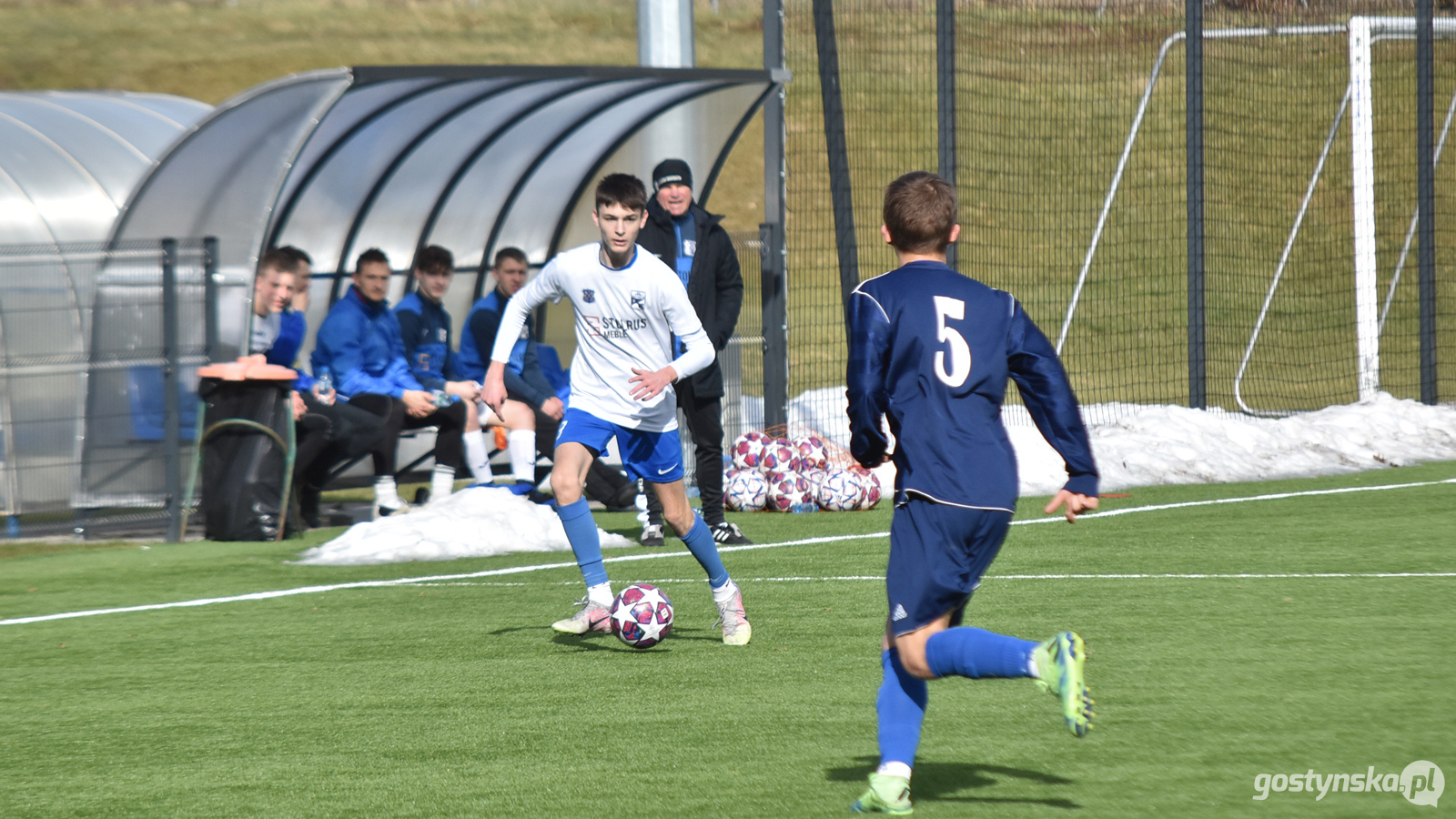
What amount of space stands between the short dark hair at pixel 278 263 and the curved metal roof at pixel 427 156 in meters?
0.09

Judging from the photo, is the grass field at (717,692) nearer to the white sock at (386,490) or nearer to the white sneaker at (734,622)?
the white sneaker at (734,622)

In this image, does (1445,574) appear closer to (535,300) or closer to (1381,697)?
(1381,697)

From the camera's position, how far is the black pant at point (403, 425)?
34.4ft

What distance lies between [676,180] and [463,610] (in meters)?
3.00

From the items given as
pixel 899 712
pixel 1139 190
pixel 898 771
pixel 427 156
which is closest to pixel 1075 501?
pixel 899 712

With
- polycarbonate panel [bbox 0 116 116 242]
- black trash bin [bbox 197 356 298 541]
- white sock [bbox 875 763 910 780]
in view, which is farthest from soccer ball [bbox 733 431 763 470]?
white sock [bbox 875 763 910 780]

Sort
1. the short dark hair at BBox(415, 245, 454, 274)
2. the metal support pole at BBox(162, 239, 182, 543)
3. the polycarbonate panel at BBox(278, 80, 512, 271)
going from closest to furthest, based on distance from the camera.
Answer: the metal support pole at BBox(162, 239, 182, 543) → the short dark hair at BBox(415, 245, 454, 274) → the polycarbonate panel at BBox(278, 80, 512, 271)

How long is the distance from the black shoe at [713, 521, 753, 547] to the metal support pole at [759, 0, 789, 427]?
8.55 ft

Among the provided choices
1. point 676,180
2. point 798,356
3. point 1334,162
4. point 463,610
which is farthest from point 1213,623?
point 1334,162

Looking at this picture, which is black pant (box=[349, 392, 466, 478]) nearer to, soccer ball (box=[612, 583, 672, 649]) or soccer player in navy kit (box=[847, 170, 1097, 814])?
soccer ball (box=[612, 583, 672, 649])

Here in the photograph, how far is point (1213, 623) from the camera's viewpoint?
6066 mm

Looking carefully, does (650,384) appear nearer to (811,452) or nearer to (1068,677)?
(1068,677)

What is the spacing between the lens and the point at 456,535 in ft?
30.2

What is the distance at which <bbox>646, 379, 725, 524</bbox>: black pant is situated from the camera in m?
9.09
